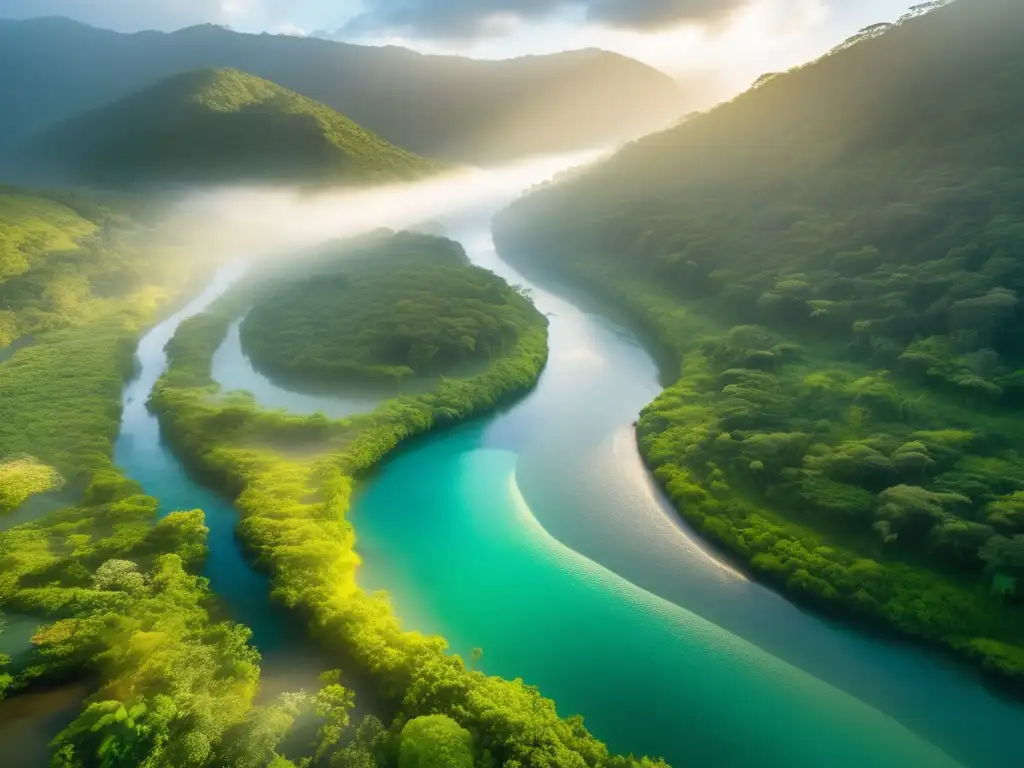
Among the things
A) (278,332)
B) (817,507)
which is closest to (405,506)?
(817,507)

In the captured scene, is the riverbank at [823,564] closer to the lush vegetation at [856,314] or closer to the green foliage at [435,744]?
the lush vegetation at [856,314]

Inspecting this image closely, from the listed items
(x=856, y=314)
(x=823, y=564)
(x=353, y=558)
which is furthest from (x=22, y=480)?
(x=856, y=314)

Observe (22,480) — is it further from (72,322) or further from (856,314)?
(856,314)

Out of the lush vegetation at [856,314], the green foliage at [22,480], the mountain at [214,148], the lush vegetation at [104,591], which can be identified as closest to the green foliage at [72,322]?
the lush vegetation at [104,591]

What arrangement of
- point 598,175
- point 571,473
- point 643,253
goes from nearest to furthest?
point 571,473, point 643,253, point 598,175

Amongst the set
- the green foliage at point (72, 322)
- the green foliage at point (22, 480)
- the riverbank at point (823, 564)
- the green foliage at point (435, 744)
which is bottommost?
the green foliage at point (72, 322)

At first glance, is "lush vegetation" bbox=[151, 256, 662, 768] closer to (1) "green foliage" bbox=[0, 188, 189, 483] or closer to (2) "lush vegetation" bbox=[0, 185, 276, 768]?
(2) "lush vegetation" bbox=[0, 185, 276, 768]

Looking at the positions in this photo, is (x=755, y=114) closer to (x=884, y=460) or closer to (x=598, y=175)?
(x=598, y=175)
